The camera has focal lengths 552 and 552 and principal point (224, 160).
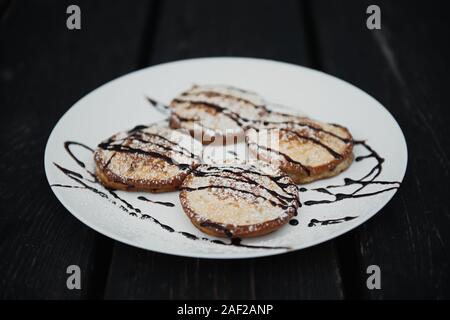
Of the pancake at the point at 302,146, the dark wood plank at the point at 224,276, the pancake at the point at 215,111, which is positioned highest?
the pancake at the point at 215,111

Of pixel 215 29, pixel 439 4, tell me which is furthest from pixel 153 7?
pixel 439 4

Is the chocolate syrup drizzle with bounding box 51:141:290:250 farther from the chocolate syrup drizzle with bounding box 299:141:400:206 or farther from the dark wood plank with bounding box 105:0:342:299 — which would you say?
the chocolate syrup drizzle with bounding box 299:141:400:206

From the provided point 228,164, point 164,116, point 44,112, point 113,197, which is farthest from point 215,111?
point 44,112

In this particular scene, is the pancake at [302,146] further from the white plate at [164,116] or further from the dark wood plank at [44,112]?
the dark wood plank at [44,112]

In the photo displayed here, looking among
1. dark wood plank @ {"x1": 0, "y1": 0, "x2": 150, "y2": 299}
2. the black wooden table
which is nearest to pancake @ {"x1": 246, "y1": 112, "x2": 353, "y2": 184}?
the black wooden table

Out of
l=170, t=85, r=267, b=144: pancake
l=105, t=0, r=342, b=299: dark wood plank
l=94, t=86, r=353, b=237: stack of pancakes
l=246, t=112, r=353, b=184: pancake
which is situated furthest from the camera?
l=170, t=85, r=267, b=144: pancake

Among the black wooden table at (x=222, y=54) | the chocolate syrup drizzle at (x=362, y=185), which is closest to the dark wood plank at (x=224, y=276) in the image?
the black wooden table at (x=222, y=54)
